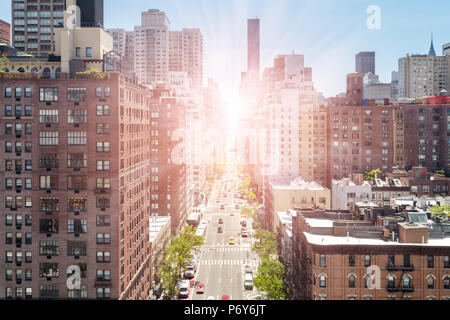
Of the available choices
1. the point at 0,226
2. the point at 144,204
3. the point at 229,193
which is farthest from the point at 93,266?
the point at 229,193

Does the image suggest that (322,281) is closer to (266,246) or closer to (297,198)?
(266,246)

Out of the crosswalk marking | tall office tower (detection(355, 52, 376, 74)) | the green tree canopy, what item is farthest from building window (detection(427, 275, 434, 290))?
tall office tower (detection(355, 52, 376, 74))

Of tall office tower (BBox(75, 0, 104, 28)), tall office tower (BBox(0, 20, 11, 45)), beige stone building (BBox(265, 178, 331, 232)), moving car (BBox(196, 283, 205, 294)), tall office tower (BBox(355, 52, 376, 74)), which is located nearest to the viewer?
tall office tower (BBox(75, 0, 104, 28))

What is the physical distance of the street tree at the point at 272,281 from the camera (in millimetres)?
35719

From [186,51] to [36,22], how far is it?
105 metres

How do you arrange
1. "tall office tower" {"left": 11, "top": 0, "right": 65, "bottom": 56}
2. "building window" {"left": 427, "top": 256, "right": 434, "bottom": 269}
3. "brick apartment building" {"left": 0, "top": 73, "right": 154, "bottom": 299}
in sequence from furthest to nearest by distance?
1. "tall office tower" {"left": 11, "top": 0, "right": 65, "bottom": 56}
2. "brick apartment building" {"left": 0, "top": 73, "right": 154, "bottom": 299}
3. "building window" {"left": 427, "top": 256, "right": 434, "bottom": 269}

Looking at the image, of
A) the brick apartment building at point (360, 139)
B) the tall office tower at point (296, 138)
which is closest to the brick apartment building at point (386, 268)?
the brick apartment building at point (360, 139)

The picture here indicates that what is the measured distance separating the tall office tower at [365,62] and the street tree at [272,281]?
300 ft

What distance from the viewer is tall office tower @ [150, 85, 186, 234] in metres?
64.2

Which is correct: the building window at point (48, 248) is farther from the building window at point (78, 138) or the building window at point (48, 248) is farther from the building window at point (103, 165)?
the building window at point (78, 138)

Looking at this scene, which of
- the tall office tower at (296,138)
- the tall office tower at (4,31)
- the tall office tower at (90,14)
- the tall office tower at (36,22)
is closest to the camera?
the tall office tower at (90,14)

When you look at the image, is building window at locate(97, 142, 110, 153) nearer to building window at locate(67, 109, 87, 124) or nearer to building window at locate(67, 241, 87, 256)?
building window at locate(67, 109, 87, 124)

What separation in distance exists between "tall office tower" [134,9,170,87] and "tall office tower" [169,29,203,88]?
580 inches

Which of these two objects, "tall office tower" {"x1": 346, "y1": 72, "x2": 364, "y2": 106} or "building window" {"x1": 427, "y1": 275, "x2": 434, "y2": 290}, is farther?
"tall office tower" {"x1": 346, "y1": 72, "x2": 364, "y2": 106}
